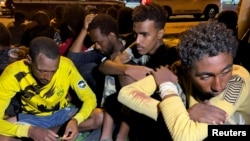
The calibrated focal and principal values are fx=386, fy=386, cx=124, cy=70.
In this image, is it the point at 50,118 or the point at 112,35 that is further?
the point at 112,35

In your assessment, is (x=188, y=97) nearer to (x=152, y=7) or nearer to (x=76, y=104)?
(x=152, y=7)

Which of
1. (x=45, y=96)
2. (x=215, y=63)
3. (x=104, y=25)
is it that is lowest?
(x=45, y=96)

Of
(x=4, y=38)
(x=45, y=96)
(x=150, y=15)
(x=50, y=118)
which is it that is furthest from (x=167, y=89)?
(x=4, y=38)

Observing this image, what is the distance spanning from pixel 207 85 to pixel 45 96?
166 cm

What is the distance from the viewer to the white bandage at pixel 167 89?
2171mm

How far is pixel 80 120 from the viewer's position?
3262 millimetres

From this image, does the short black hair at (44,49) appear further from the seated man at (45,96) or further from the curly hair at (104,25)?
the curly hair at (104,25)

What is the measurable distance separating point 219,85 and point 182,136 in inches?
12.9

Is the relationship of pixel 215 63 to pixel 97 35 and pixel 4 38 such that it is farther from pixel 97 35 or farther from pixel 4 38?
pixel 4 38

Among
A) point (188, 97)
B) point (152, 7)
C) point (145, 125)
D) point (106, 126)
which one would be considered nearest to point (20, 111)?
point (106, 126)

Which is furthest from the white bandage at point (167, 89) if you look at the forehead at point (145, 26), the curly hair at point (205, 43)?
the forehead at point (145, 26)

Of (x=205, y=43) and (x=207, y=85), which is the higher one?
(x=205, y=43)

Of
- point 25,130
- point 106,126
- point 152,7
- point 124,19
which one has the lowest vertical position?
point 106,126

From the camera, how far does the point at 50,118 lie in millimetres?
3395
